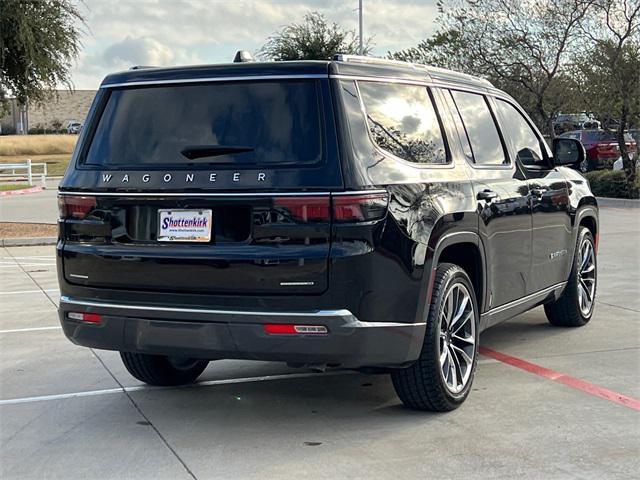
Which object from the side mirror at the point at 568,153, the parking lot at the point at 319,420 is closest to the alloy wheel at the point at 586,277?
the parking lot at the point at 319,420

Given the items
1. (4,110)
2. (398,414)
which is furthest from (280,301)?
(4,110)

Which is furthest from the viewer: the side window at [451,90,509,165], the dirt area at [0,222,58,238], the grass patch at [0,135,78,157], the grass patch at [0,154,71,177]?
the grass patch at [0,135,78,157]

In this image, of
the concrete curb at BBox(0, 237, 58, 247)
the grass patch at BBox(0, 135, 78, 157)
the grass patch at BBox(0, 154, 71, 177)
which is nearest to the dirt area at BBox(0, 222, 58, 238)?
the concrete curb at BBox(0, 237, 58, 247)

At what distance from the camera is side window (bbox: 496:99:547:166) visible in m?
6.43

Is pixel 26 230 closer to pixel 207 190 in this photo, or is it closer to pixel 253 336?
pixel 207 190

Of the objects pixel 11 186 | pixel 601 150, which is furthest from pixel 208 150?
pixel 11 186

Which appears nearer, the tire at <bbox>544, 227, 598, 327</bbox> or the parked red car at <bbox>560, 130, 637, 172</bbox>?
the tire at <bbox>544, 227, 598, 327</bbox>

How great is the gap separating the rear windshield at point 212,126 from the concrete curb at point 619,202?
52.9ft

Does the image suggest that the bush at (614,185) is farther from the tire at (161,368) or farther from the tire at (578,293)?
the tire at (161,368)

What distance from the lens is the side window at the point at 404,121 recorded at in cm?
478

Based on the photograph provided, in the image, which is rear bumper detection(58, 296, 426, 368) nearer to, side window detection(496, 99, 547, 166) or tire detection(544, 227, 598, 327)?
side window detection(496, 99, 547, 166)

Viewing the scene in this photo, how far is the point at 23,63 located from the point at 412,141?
1345cm

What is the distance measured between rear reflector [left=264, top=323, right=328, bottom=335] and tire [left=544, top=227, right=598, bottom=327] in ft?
11.3

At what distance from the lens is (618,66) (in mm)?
20312
